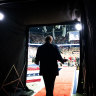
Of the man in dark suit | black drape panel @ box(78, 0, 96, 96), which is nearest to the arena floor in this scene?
the man in dark suit

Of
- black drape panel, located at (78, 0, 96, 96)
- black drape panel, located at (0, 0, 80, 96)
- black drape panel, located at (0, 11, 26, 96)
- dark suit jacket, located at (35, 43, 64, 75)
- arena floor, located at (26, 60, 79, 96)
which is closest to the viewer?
black drape panel, located at (78, 0, 96, 96)

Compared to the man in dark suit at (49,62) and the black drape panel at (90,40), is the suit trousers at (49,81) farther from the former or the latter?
the black drape panel at (90,40)

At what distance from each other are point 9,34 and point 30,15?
2.81 feet

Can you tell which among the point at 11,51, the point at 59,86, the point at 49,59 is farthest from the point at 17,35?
the point at 59,86

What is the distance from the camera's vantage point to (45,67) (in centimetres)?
244

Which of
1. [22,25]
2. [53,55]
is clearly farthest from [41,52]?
[22,25]

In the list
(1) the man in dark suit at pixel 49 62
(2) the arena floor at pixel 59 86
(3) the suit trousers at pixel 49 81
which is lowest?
(2) the arena floor at pixel 59 86

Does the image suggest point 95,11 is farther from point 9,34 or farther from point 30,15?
point 9,34

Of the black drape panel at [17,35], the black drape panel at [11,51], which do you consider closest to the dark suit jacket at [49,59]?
the black drape panel at [17,35]

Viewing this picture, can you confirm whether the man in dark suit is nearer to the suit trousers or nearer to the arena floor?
the suit trousers

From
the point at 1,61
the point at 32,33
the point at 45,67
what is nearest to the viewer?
the point at 45,67

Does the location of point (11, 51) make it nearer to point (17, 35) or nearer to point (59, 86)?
point (17, 35)

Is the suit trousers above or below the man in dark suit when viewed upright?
below

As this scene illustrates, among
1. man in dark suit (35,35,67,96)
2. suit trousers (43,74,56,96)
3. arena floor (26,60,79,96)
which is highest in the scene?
man in dark suit (35,35,67,96)
